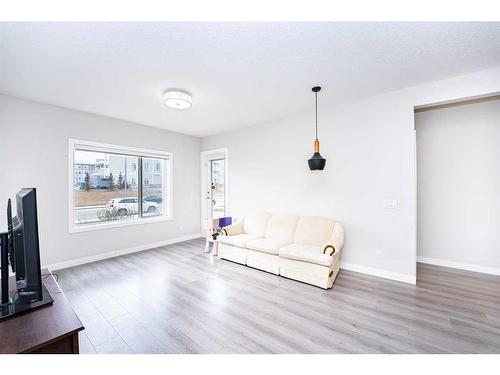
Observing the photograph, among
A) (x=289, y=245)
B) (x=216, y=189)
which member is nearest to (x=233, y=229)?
(x=289, y=245)

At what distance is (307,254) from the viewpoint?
299 centimetres

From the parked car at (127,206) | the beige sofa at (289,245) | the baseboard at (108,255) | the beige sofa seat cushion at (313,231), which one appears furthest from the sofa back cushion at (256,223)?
the parked car at (127,206)

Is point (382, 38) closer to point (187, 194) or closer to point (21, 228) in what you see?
point (21, 228)

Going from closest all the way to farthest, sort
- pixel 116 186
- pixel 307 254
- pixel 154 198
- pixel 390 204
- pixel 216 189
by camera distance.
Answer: pixel 307 254 < pixel 390 204 < pixel 116 186 < pixel 154 198 < pixel 216 189

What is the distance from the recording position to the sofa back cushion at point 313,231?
3.47 m

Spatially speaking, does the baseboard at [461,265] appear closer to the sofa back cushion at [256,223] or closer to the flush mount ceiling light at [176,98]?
the sofa back cushion at [256,223]

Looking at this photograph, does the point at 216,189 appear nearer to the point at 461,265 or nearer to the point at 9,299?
the point at 9,299

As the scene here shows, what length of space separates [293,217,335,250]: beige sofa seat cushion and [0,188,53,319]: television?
3.10 m

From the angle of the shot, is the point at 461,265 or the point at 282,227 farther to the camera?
the point at 282,227

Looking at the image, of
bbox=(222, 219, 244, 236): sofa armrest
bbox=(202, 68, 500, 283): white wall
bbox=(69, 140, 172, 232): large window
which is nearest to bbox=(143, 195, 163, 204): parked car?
bbox=(69, 140, 172, 232): large window

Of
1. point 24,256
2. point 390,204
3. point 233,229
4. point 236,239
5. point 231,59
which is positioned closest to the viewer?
point 24,256

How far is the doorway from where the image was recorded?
5.67 meters

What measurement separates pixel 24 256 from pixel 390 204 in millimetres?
3780
